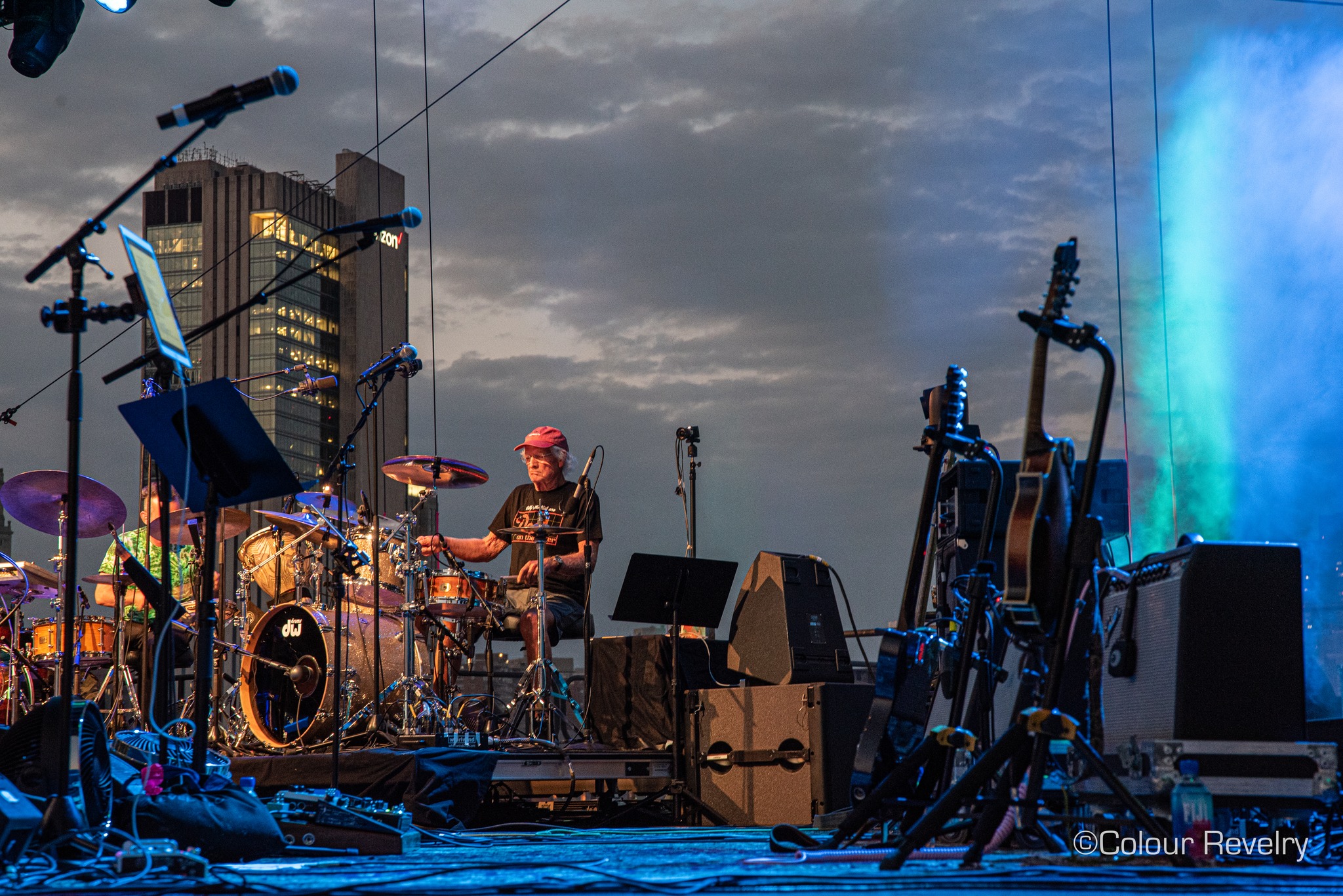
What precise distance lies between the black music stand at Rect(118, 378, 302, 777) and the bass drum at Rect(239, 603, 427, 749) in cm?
292

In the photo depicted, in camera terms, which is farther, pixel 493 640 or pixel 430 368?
pixel 430 368

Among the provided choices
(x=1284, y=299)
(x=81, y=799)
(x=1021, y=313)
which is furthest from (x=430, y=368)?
(x=1021, y=313)

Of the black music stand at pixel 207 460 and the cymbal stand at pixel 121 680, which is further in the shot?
the cymbal stand at pixel 121 680

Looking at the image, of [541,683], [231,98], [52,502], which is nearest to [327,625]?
[541,683]

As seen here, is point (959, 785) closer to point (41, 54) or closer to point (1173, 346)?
point (41, 54)

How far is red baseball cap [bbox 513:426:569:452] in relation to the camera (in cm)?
681

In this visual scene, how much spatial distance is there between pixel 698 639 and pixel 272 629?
2.31 metres

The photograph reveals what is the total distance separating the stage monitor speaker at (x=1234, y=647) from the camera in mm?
2844

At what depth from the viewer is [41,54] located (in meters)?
5.38

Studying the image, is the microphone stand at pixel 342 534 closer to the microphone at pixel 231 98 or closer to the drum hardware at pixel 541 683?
the drum hardware at pixel 541 683
